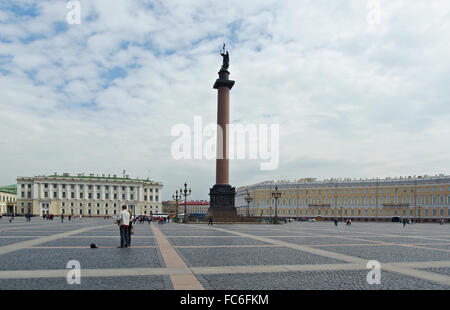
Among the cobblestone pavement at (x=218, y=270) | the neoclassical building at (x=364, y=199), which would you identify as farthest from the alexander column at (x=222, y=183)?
the neoclassical building at (x=364, y=199)

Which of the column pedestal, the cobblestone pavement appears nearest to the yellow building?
the column pedestal

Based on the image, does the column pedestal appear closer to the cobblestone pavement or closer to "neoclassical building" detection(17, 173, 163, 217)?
the cobblestone pavement

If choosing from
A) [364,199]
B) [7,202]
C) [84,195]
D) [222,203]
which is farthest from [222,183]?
[7,202]

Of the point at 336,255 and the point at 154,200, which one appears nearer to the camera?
the point at 336,255

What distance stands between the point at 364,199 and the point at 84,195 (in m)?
84.8

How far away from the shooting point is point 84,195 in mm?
121500

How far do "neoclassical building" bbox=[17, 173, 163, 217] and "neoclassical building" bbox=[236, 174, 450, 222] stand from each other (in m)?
40.0

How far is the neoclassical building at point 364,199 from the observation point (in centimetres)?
8350

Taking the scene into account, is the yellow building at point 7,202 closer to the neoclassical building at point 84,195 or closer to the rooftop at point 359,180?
the neoclassical building at point 84,195

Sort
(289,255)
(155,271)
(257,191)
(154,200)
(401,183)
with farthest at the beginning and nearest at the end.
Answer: (154,200), (257,191), (401,183), (289,255), (155,271)

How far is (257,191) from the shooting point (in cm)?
11519

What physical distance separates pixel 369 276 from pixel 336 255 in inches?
144

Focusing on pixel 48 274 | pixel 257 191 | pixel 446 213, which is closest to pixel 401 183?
pixel 446 213
